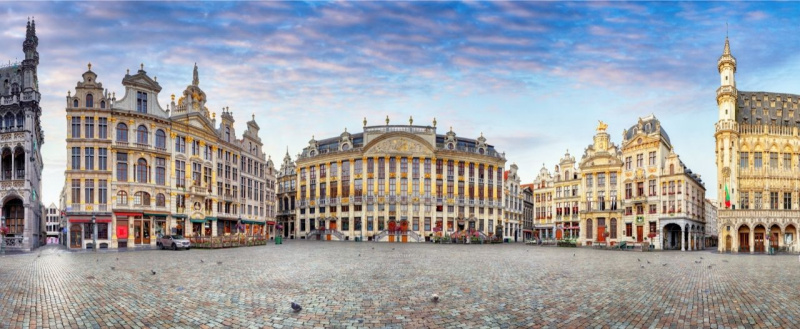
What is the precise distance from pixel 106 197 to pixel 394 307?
47.1 metres

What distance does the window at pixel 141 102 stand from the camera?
173 ft

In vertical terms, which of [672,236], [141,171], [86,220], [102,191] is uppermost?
[141,171]

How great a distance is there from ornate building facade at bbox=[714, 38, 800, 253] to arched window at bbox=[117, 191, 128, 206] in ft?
208

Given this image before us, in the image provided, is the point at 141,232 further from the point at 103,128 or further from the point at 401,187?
the point at 401,187

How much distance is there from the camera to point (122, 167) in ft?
167

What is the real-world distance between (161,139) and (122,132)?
4.25 m

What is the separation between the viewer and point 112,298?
1396cm

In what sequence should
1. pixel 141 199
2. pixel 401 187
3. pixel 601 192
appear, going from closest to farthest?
pixel 141 199, pixel 601 192, pixel 401 187

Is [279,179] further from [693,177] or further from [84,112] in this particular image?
[693,177]

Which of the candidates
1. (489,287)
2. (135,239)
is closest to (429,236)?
(135,239)

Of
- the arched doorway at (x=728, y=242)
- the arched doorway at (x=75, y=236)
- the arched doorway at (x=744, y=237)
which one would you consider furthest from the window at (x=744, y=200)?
the arched doorway at (x=75, y=236)

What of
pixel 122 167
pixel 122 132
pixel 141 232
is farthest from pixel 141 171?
pixel 141 232

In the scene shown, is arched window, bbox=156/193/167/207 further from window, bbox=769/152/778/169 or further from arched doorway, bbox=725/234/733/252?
window, bbox=769/152/778/169

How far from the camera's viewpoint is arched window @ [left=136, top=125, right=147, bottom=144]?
52344mm
